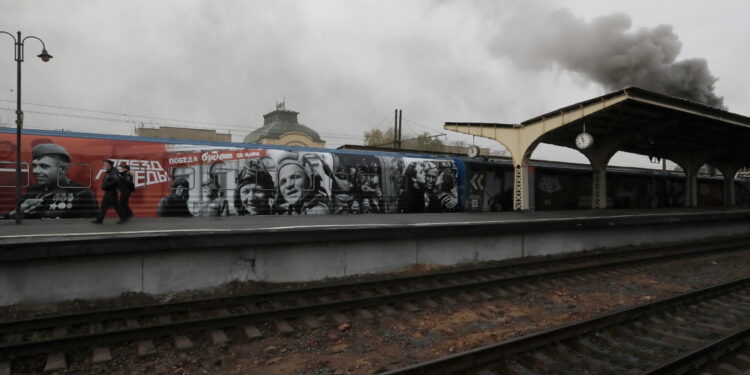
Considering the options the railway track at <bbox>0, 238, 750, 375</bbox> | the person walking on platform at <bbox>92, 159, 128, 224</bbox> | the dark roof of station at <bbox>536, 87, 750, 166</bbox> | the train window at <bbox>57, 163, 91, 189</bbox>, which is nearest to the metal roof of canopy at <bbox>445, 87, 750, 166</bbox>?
the dark roof of station at <bbox>536, 87, 750, 166</bbox>

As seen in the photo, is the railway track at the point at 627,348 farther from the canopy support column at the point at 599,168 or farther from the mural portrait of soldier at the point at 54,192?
the canopy support column at the point at 599,168

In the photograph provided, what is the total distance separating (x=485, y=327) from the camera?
6.50 meters

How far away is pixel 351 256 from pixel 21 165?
27.5ft

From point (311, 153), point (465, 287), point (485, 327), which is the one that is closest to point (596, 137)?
point (311, 153)

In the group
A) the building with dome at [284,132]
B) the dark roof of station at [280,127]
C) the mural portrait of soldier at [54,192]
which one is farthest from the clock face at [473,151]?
the dark roof of station at [280,127]

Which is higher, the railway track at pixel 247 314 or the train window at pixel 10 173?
the train window at pixel 10 173

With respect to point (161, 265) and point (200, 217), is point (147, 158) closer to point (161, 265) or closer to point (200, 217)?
point (200, 217)

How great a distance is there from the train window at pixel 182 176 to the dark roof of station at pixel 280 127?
45.7m

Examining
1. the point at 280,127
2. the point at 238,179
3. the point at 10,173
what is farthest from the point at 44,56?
the point at 280,127

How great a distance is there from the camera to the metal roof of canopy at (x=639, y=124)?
49.1 feet

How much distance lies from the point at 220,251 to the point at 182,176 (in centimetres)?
495

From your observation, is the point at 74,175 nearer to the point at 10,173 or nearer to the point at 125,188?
the point at 10,173

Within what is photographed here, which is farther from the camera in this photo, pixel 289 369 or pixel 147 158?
pixel 147 158

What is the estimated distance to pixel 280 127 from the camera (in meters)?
60.3
